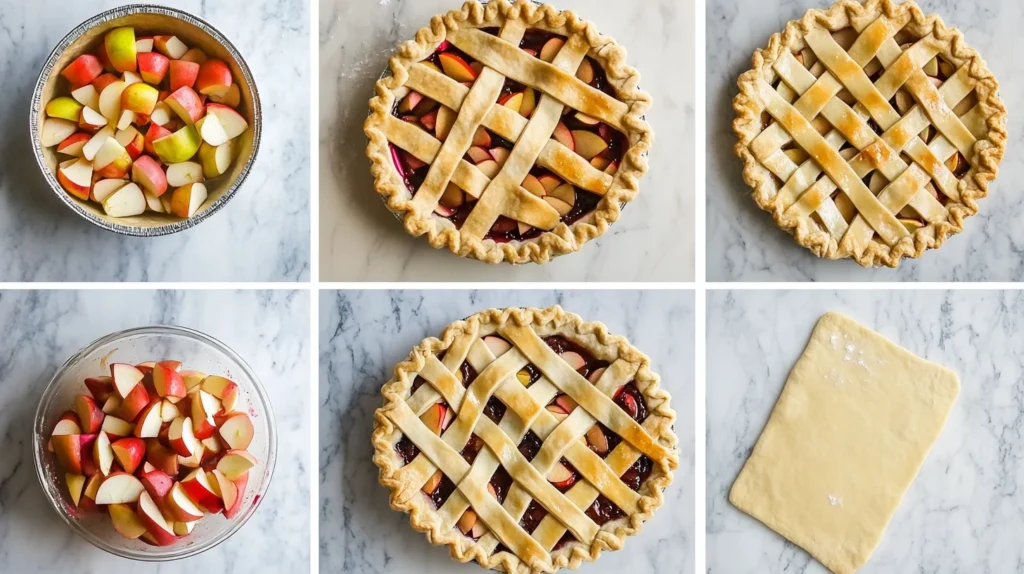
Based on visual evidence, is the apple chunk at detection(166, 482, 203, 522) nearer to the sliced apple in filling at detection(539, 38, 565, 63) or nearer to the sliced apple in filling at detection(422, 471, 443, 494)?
the sliced apple in filling at detection(422, 471, 443, 494)

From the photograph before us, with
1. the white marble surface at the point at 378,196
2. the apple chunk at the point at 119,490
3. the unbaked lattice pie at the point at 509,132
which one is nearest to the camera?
the apple chunk at the point at 119,490

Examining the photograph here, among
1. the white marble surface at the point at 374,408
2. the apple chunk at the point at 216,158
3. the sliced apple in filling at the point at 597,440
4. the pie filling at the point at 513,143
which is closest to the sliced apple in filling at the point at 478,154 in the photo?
the pie filling at the point at 513,143

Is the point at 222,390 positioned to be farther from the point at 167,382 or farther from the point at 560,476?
the point at 560,476

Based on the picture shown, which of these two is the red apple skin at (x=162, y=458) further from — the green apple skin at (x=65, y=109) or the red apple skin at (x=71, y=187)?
the green apple skin at (x=65, y=109)

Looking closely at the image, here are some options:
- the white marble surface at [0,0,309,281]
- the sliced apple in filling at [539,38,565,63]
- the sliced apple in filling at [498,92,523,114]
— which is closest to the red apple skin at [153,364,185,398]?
the white marble surface at [0,0,309,281]

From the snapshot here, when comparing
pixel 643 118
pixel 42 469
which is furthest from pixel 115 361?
pixel 643 118

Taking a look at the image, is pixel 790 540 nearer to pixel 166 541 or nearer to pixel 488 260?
pixel 488 260

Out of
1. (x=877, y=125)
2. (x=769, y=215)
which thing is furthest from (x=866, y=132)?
(x=769, y=215)
